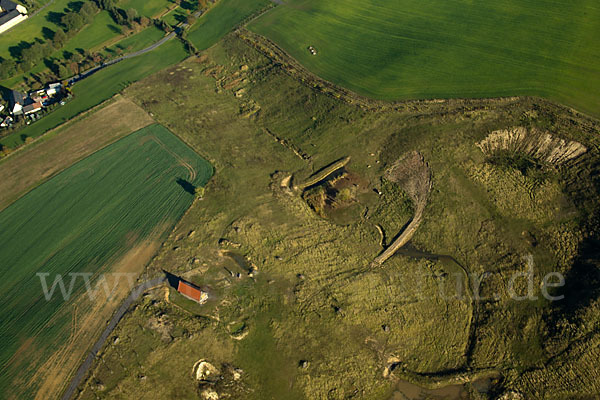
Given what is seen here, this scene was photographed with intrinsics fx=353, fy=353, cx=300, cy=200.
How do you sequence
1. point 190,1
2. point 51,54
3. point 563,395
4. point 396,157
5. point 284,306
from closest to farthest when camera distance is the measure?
point 563,395, point 284,306, point 396,157, point 51,54, point 190,1

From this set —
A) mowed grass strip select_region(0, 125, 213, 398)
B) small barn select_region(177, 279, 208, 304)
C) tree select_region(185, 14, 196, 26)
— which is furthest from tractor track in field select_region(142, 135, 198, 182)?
tree select_region(185, 14, 196, 26)

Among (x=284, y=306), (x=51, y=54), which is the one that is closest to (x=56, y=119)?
(x=51, y=54)

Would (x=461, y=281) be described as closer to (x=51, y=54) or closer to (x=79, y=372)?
(x=79, y=372)

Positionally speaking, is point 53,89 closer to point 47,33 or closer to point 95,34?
point 95,34

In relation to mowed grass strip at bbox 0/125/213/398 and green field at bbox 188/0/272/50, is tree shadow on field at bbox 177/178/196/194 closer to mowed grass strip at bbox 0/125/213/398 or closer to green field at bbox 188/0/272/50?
mowed grass strip at bbox 0/125/213/398

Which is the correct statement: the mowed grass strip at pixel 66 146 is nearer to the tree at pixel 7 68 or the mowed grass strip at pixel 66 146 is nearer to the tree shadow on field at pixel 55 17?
the tree at pixel 7 68

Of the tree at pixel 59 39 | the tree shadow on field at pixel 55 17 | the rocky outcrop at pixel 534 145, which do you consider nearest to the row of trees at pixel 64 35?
the tree at pixel 59 39

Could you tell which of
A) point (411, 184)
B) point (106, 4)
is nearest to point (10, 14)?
point (106, 4)
